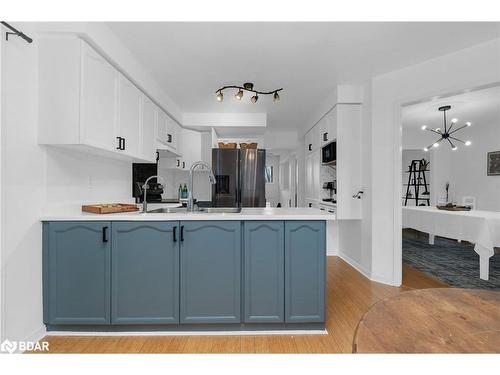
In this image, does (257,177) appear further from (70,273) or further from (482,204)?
(482,204)

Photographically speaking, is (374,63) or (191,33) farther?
(374,63)

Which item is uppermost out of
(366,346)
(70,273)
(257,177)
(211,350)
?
(257,177)

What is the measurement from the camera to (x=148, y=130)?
2.85 metres

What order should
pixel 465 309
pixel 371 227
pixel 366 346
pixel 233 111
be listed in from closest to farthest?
pixel 366 346
pixel 465 309
pixel 371 227
pixel 233 111

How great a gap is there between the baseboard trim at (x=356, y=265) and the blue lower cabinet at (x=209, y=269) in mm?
1964

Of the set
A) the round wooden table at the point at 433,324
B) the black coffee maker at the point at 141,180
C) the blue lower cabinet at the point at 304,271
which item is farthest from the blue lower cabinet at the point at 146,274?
the round wooden table at the point at 433,324

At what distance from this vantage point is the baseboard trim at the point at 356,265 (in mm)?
3065

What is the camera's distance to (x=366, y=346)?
2.04 ft

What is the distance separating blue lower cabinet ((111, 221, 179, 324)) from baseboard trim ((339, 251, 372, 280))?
2332mm

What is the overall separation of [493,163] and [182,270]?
20.9 ft

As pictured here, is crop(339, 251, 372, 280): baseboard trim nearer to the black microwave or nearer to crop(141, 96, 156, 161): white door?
the black microwave

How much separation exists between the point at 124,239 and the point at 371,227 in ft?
8.56

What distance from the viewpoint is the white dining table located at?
2850 millimetres

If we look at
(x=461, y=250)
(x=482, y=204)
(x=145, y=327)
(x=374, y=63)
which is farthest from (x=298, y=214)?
(x=482, y=204)
